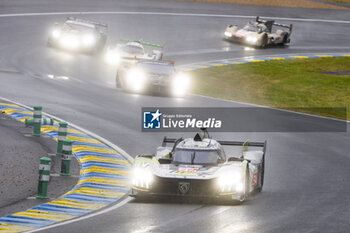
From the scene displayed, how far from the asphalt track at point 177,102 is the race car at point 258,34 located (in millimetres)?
754

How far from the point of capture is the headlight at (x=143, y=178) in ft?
54.6

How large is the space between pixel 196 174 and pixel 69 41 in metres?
28.7

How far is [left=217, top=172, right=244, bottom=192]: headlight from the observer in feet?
53.5

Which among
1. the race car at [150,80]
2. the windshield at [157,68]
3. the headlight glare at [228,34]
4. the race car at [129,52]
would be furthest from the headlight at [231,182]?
the headlight glare at [228,34]

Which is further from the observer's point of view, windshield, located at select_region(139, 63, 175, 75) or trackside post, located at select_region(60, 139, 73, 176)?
windshield, located at select_region(139, 63, 175, 75)

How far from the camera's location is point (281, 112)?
3159 centimetres

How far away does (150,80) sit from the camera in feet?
112

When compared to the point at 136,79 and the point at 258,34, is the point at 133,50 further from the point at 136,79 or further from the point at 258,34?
the point at 258,34

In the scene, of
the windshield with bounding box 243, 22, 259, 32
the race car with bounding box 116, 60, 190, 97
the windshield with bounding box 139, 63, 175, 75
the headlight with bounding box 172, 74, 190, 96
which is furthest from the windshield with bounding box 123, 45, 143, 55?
the windshield with bounding box 243, 22, 259, 32

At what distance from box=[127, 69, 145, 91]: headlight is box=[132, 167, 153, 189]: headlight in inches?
689

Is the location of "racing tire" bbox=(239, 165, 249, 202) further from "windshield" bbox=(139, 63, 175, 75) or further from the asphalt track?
"windshield" bbox=(139, 63, 175, 75)

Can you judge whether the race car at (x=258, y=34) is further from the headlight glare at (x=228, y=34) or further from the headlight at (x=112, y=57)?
the headlight at (x=112, y=57)

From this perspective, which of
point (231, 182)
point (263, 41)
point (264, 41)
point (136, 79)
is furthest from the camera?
point (264, 41)

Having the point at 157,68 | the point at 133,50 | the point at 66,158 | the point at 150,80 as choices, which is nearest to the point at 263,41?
the point at 133,50
